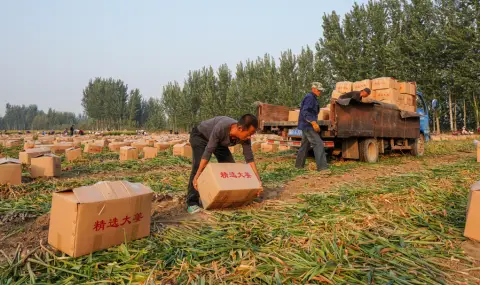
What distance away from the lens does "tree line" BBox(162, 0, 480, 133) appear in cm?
2553

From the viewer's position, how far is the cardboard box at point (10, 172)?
558cm

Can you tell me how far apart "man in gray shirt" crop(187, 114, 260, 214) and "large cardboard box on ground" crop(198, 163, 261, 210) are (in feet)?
0.41

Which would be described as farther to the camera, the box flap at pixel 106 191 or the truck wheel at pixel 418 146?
the truck wheel at pixel 418 146

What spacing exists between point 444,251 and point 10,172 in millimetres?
6224

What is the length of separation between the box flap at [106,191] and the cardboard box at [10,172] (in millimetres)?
3722

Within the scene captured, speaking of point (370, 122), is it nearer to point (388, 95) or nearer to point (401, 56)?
point (388, 95)

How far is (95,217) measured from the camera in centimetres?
270

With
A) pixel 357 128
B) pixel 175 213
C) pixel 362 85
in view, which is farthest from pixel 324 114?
pixel 175 213

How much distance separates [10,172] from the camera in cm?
567

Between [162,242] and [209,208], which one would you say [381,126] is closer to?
[209,208]

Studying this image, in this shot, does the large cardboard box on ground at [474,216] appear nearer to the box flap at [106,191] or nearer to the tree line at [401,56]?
the box flap at [106,191]

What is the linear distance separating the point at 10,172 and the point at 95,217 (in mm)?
4002

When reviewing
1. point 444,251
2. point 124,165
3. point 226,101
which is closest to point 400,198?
point 444,251

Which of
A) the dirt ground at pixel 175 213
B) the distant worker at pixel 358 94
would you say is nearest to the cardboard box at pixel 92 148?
the dirt ground at pixel 175 213
